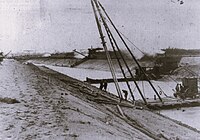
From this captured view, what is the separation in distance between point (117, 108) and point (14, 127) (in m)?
6.31

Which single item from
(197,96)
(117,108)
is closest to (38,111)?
(117,108)

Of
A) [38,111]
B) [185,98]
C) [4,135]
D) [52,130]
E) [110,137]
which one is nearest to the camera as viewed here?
[4,135]

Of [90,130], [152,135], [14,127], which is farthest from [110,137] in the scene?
[152,135]

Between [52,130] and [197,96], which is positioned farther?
[197,96]

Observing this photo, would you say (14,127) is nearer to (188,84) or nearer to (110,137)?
(110,137)

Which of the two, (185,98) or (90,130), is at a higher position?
(90,130)

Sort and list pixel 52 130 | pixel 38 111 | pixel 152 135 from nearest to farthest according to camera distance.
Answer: pixel 52 130 < pixel 38 111 < pixel 152 135

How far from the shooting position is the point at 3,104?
20.8ft

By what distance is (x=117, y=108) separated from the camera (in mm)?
10617

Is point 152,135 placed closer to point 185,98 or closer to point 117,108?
point 117,108

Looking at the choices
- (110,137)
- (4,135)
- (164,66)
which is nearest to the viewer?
(4,135)

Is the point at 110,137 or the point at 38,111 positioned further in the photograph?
the point at 38,111

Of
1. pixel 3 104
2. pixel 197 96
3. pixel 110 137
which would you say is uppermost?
pixel 3 104

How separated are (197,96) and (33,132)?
17.0 m
